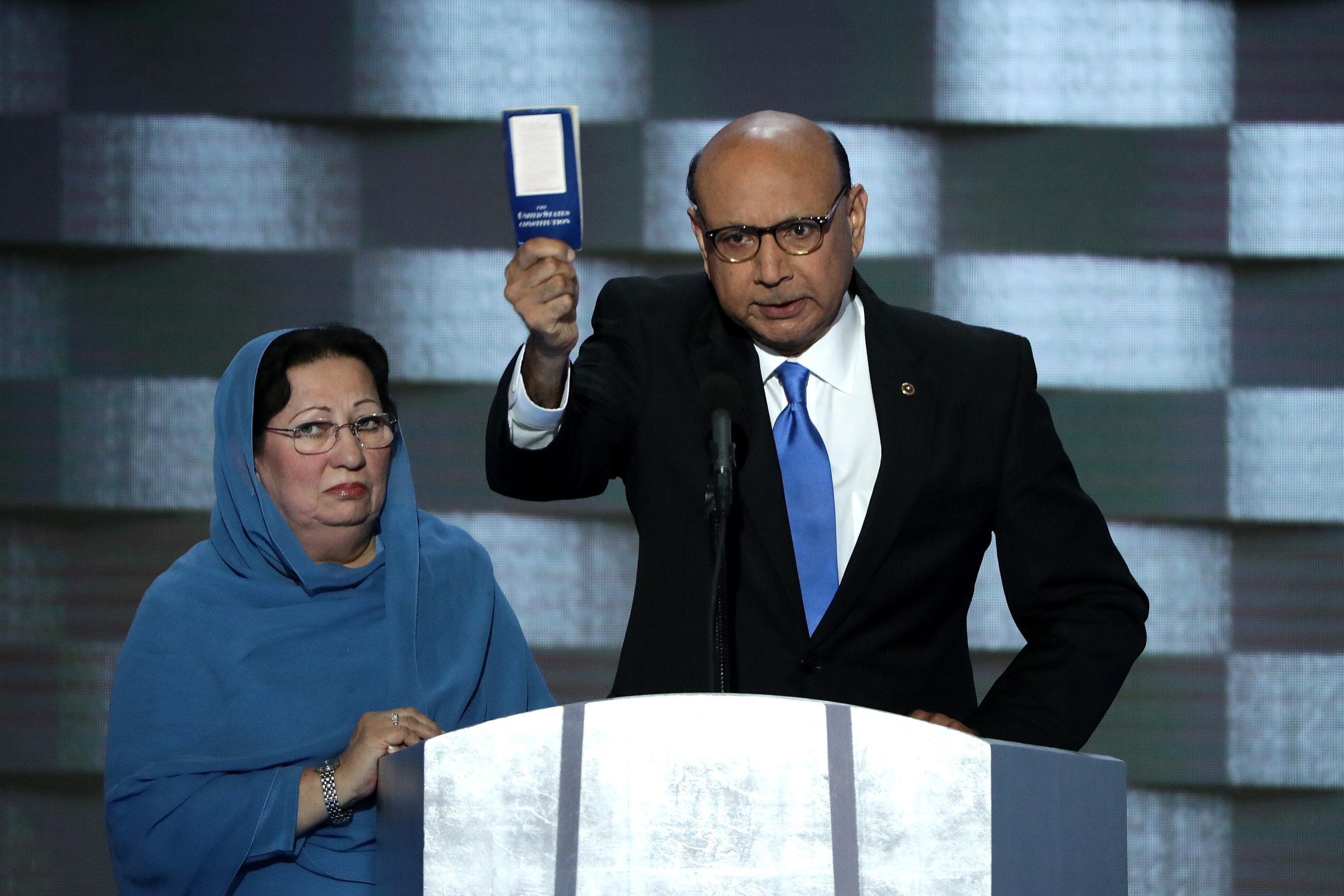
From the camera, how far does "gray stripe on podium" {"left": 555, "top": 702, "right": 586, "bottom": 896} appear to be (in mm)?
994

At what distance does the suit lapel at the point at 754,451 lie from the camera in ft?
5.47

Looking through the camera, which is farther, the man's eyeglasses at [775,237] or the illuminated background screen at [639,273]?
the illuminated background screen at [639,273]

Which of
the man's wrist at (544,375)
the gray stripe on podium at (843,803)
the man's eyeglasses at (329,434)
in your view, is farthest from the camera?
the man's eyeglasses at (329,434)

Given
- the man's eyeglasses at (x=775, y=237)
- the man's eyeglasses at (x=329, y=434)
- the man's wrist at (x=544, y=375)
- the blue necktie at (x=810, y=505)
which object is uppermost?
the man's eyeglasses at (x=775, y=237)

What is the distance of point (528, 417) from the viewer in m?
1.59

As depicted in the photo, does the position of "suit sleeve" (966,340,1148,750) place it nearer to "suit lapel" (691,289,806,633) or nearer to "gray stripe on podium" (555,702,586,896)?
"suit lapel" (691,289,806,633)

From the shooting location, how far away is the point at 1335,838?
3.07 meters

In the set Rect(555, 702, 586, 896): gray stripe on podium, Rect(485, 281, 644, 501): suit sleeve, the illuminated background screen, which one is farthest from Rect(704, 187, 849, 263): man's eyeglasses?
the illuminated background screen

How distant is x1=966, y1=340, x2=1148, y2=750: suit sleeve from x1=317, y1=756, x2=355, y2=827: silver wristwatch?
0.78 metres

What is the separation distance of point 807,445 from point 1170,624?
169 cm

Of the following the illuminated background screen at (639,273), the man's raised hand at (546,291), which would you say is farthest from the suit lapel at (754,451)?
the illuminated background screen at (639,273)

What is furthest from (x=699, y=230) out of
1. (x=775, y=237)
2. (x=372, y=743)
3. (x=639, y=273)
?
(x=639, y=273)

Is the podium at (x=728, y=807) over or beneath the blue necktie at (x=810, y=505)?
beneath

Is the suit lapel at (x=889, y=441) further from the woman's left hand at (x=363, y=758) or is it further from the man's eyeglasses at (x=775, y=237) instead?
the woman's left hand at (x=363, y=758)
